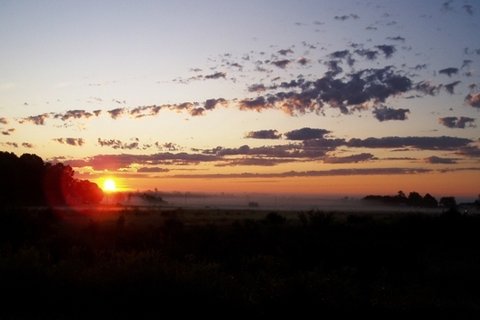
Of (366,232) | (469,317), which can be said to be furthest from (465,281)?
(366,232)

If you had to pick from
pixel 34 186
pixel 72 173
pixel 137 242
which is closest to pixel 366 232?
pixel 137 242

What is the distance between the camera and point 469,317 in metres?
13.4

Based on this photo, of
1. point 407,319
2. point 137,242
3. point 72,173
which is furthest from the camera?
point 72,173

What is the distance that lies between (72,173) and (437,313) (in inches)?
5975

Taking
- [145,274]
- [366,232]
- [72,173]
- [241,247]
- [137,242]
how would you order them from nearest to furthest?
[145,274] < [241,247] < [137,242] < [366,232] < [72,173]

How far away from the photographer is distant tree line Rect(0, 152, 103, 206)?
122 meters

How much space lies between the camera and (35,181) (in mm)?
130000

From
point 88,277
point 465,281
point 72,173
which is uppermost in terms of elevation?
point 72,173

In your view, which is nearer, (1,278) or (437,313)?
(437,313)

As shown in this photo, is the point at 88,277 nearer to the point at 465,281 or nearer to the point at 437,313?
the point at 437,313

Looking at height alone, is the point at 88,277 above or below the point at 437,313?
above

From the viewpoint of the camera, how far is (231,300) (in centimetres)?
1341

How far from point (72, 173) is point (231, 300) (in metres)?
151

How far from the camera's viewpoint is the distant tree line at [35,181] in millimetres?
122438
